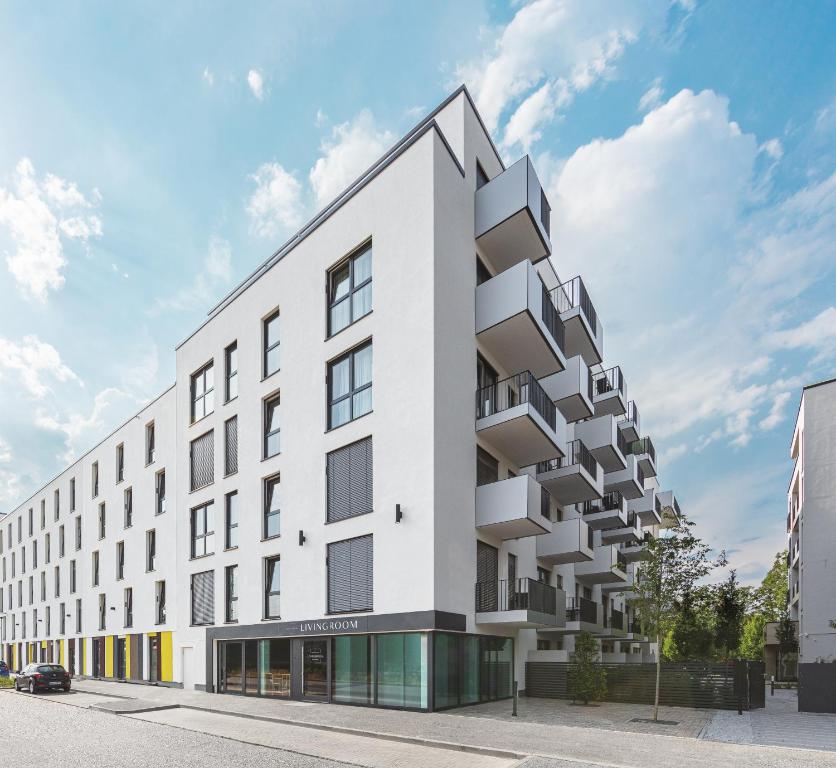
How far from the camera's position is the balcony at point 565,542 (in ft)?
76.9

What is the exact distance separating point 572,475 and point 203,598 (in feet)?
46.5

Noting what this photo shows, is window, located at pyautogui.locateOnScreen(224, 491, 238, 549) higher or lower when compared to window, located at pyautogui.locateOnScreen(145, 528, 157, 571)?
higher

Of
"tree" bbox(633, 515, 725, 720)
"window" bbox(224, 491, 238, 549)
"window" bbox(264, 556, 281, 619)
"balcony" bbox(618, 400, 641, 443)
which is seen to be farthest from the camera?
"balcony" bbox(618, 400, 641, 443)

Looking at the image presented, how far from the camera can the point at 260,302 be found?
23.9 meters

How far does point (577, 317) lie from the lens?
84.9 feet

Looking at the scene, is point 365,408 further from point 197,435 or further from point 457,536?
point 197,435

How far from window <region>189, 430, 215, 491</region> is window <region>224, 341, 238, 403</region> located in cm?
185

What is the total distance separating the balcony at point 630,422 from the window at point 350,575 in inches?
920

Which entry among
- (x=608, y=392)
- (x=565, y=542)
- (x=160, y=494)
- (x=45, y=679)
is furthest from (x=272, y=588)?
(x=608, y=392)

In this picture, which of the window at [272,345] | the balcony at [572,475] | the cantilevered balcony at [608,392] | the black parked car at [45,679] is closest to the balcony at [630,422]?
the cantilevered balcony at [608,392]

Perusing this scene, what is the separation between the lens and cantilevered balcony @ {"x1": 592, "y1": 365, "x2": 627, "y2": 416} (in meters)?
34.2

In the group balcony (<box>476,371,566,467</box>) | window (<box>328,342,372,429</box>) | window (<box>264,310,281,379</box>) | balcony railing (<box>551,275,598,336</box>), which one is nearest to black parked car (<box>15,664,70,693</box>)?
window (<box>264,310,281,379</box>)

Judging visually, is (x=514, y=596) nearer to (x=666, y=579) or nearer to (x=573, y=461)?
(x=666, y=579)

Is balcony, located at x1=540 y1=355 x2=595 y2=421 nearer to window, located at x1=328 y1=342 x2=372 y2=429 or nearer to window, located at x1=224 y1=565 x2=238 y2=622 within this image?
window, located at x1=328 y1=342 x2=372 y2=429
